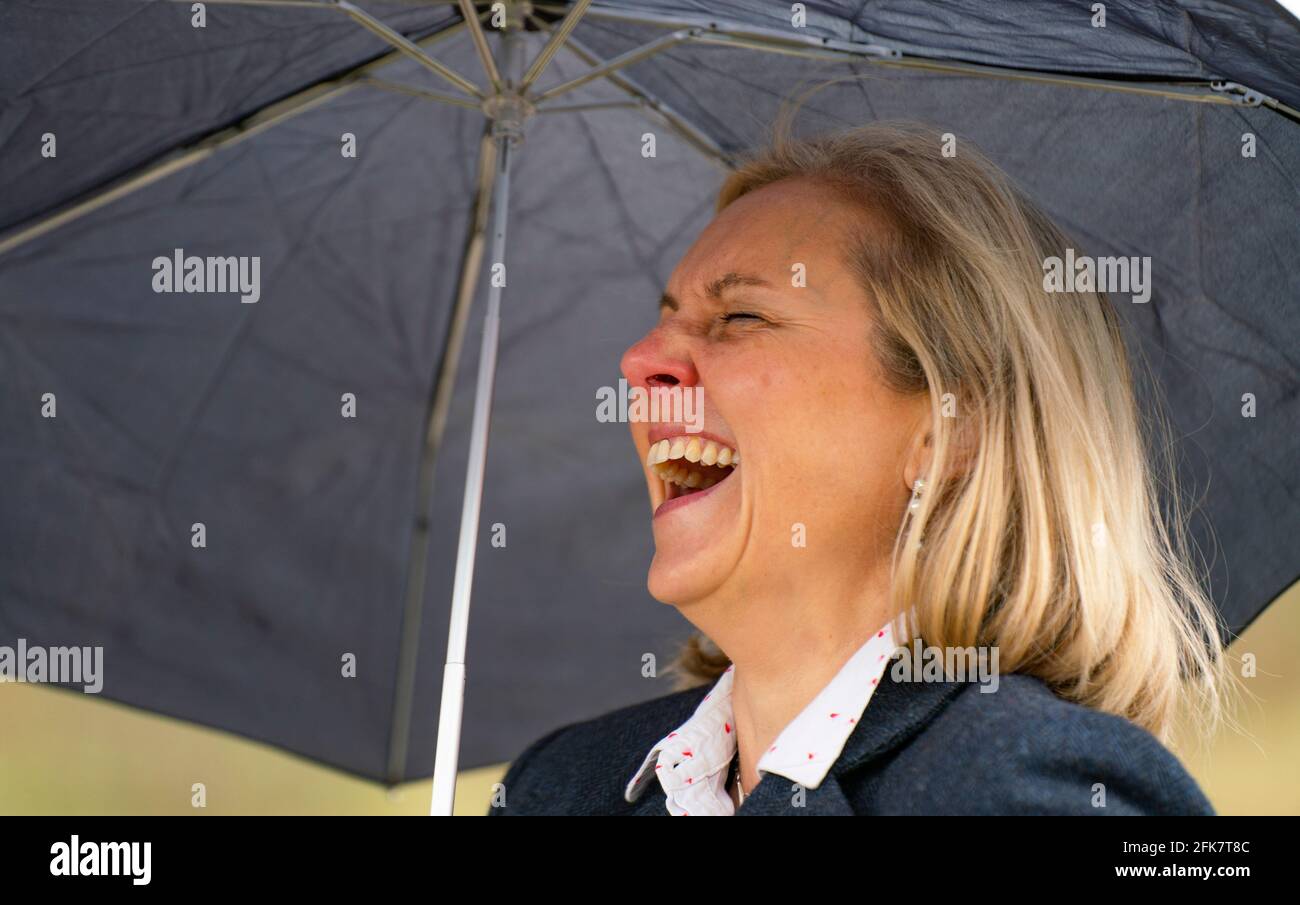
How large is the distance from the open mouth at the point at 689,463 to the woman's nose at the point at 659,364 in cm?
10

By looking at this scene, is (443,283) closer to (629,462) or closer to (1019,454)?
(629,462)

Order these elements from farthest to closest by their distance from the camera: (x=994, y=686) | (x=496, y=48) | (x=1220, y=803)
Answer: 1. (x=1220, y=803)
2. (x=496, y=48)
3. (x=994, y=686)

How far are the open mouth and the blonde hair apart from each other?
299 mm

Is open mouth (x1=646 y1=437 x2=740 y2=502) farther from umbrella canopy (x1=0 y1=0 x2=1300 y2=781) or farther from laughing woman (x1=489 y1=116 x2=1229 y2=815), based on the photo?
umbrella canopy (x1=0 y1=0 x2=1300 y2=781)

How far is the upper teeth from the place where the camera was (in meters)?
2.28

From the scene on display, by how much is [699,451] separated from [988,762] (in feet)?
2.36

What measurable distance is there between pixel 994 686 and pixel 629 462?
6.32 feet

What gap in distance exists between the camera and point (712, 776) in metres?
2.35

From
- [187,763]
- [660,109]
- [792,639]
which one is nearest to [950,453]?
[792,639]

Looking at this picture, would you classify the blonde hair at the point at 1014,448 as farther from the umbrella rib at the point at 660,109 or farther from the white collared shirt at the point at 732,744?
the umbrella rib at the point at 660,109

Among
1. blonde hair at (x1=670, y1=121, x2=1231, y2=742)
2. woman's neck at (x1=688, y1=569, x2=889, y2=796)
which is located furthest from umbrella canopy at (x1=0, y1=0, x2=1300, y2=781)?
woman's neck at (x1=688, y1=569, x2=889, y2=796)

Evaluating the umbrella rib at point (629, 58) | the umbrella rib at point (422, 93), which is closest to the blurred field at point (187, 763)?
the umbrella rib at point (422, 93)
